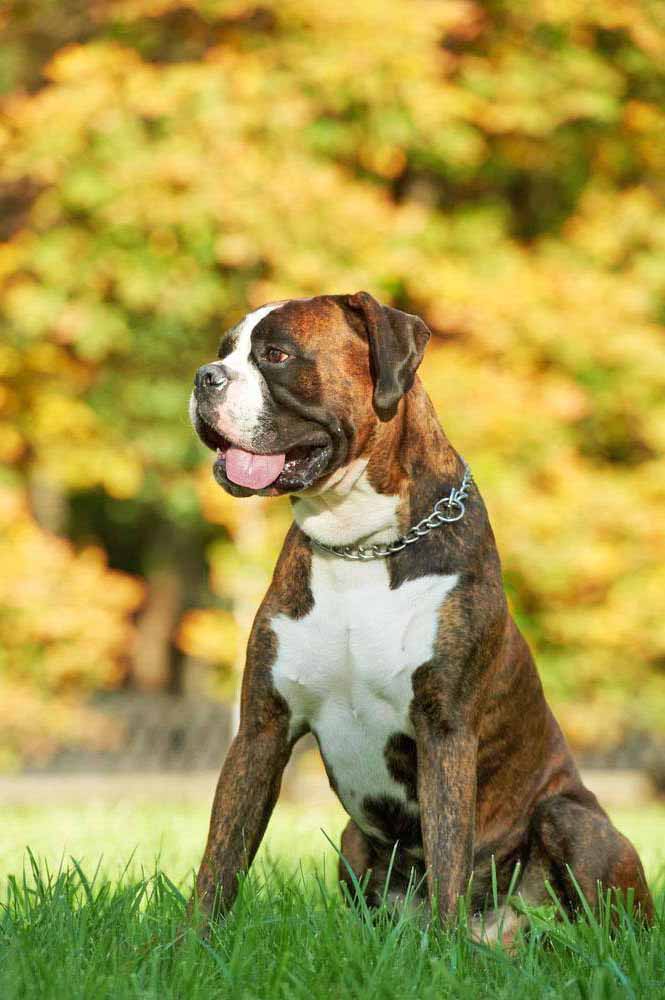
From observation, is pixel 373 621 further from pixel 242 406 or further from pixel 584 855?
pixel 584 855

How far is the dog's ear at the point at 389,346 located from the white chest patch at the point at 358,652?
0.42 meters

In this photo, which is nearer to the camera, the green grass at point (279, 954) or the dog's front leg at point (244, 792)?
the green grass at point (279, 954)

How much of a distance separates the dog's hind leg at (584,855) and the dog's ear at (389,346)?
1159 mm

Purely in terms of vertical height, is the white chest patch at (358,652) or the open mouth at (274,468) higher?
the open mouth at (274,468)

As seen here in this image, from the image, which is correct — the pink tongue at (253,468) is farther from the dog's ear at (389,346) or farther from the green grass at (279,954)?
the green grass at (279,954)

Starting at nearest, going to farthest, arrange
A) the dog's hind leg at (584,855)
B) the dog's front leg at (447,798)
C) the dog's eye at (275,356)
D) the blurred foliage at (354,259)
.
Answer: the dog's front leg at (447,798) < the dog's eye at (275,356) < the dog's hind leg at (584,855) < the blurred foliage at (354,259)

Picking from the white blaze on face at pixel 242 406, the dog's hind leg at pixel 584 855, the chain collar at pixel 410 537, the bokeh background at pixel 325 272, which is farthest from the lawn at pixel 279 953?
the bokeh background at pixel 325 272

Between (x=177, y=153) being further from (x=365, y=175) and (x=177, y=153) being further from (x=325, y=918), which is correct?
(x=325, y=918)

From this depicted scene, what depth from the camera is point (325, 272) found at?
342 inches

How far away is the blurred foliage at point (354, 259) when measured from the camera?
8.55 meters

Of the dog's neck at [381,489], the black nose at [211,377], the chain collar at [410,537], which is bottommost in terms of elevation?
the chain collar at [410,537]

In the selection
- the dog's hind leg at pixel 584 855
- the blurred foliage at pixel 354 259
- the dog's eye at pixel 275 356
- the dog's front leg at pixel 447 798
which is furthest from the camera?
the blurred foliage at pixel 354 259

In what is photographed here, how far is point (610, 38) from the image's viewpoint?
33.0 feet

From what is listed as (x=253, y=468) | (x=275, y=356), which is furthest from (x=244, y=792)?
(x=275, y=356)
